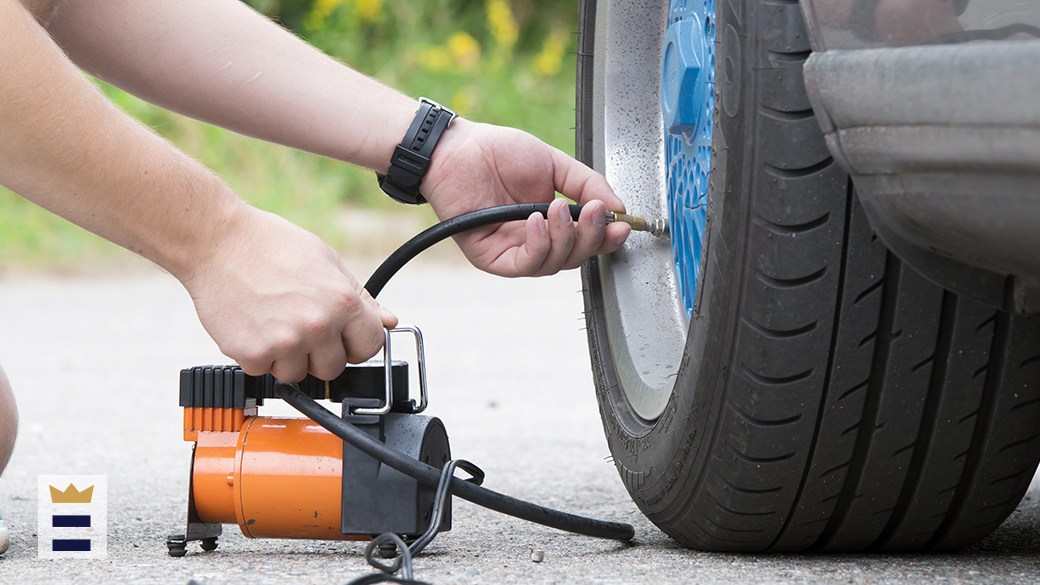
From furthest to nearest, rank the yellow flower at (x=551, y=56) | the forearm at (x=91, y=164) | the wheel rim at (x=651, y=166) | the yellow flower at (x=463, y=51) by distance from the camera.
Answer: the yellow flower at (x=551, y=56) < the yellow flower at (x=463, y=51) < the wheel rim at (x=651, y=166) < the forearm at (x=91, y=164)

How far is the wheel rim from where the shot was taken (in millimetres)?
1516

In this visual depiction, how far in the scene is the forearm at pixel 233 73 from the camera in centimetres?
162

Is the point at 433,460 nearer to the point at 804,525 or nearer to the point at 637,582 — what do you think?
the point at 637,582

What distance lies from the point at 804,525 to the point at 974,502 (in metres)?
0.17

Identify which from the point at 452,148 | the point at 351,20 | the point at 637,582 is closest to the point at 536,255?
the point at 452,148

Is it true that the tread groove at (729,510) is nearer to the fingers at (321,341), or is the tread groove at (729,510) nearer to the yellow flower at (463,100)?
the fingers at (321,341)

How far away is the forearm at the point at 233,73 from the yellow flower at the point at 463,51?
6.95 metres

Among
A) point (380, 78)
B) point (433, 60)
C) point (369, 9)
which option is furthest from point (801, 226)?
point (369, 9)

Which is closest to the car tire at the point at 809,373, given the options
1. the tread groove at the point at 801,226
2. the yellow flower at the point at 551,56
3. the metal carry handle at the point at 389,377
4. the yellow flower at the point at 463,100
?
the tread groove at the point at 801,226

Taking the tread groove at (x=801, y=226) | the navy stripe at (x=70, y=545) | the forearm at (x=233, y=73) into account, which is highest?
the forearm at (x=233, y=73)

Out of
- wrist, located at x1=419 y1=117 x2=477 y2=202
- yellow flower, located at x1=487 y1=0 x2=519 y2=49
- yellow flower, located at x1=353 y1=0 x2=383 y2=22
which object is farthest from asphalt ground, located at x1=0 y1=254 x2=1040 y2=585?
yellow flower, located at x1=487 y1=0 x2=519 y2=49

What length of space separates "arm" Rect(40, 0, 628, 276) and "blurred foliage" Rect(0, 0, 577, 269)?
15.1ft

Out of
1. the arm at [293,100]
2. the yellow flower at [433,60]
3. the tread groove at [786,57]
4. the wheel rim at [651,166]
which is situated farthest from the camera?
the yellow flower at [433,60]

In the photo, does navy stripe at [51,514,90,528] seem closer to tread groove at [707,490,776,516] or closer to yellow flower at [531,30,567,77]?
tread groove at [707,490,776,516]
